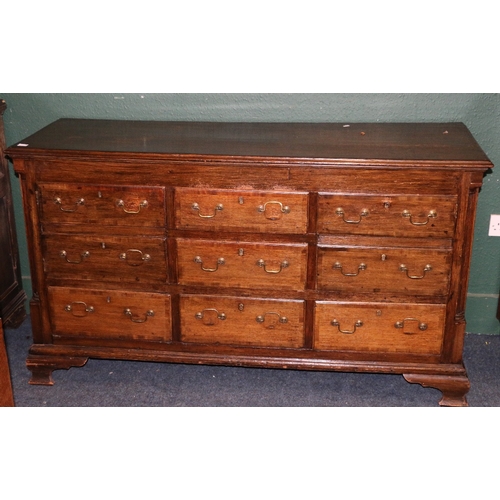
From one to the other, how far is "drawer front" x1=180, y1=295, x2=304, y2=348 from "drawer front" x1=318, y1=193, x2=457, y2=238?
0.37m

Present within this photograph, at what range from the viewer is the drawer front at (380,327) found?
282 centimetres

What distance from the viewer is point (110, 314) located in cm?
298

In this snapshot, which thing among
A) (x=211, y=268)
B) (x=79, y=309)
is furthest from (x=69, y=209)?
(x=211, y=268)

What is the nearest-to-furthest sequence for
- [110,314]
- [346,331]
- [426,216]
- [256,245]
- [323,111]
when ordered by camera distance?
1. [426,216]
2. [256,245]
3. [346,331]
4. [110,314]
5. [323,111]

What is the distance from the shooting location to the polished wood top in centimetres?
269

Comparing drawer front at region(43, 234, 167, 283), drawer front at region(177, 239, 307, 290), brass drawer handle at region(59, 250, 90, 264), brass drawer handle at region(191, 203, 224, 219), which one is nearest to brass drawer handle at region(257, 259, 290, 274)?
drawer front at region(177, 239, 307, 290)

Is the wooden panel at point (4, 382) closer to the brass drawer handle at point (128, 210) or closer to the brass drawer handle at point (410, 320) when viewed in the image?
the brass drawer handle at point (128, 210)

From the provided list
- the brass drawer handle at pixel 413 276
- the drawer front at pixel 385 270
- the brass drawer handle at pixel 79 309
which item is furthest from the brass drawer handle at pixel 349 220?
the brass drawer handle at pixel 79 309

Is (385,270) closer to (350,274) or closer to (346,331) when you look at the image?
(350,274)

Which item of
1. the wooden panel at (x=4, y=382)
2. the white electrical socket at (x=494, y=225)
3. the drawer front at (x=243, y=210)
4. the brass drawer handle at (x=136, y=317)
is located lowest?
the brass drawer handle at (x=136, y=317)

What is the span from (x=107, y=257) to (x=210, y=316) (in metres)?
Answer: 0.47

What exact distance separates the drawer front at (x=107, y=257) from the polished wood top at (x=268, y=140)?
357 mm

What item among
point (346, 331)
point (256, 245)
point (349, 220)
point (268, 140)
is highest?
point (268, 140)

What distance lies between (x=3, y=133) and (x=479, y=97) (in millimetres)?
2135
